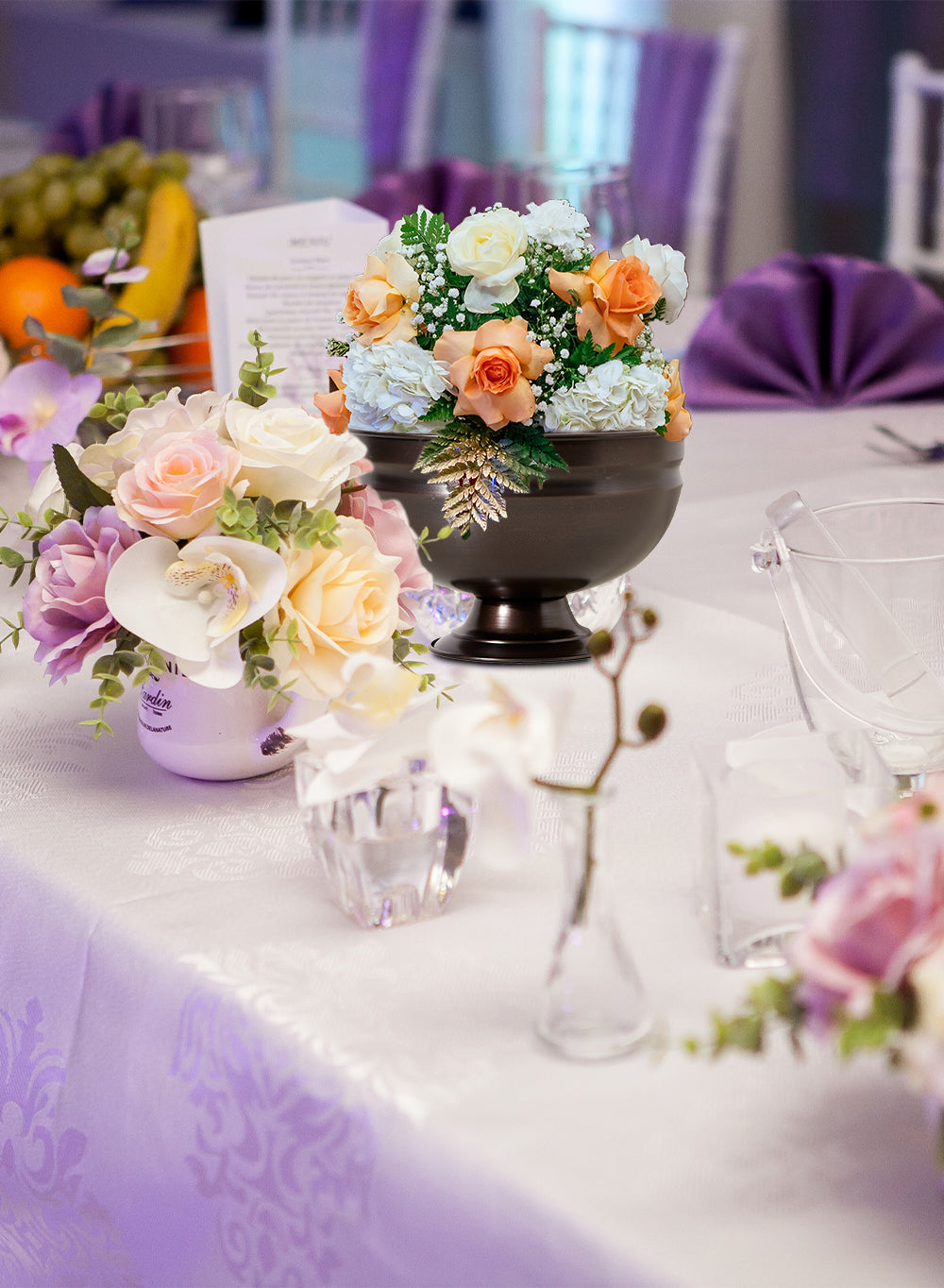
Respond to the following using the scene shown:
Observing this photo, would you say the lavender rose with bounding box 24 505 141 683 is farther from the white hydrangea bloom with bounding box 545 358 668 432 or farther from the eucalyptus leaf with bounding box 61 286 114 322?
the eucalyptus leaf with bounding box 61 286 114 322

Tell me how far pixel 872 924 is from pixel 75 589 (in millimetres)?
448

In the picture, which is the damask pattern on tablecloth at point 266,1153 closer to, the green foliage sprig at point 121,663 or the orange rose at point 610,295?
the green foliage sprig at point 121,663

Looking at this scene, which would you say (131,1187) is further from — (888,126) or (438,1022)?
(888,126)

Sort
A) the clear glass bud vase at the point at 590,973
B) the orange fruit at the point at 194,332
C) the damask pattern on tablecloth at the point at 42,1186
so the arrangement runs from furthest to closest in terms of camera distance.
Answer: the orange fruit at the point at 194,332 < the damask pattern on tablecloth at the point at 42,1186 < the clear glass bud vase at the point at 590,973

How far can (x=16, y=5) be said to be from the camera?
23.2 feet

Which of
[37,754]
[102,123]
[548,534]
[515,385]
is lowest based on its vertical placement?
[37,754]

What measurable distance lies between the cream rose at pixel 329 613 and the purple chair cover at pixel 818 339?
112 centimetres

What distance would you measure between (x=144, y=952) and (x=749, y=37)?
4.25m

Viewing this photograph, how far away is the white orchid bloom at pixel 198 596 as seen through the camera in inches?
27.0

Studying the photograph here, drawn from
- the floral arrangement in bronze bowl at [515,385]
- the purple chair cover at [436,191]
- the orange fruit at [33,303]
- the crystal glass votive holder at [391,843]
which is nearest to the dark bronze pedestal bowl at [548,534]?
the floral arrangement in bronze bowl at [515,385]

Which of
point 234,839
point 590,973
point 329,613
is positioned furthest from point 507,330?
point 590,973

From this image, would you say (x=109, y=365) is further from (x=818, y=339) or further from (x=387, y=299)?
(x=818, y=339)

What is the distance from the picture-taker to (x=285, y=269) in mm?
1282

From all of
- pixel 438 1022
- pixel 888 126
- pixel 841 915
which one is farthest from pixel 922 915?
pixel 888 126
